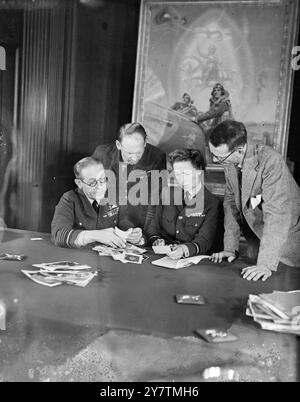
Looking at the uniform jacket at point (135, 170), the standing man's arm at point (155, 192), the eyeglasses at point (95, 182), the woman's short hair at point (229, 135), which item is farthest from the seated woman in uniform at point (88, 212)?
the woman's short hair at point (229, 135)

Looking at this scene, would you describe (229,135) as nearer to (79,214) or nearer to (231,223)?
(231,223)

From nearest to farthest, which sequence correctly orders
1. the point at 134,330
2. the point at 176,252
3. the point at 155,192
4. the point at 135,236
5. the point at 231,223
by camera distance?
the point at 134,330 → the point at 176,252 → the point at 231,223 → the point at 135,236 → the point at 155,192

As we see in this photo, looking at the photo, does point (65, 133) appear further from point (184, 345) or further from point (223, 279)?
point (184, 345)

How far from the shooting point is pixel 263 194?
7.02ft

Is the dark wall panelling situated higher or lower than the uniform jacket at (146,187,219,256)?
higher

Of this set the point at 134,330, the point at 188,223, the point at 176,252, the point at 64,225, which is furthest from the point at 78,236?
the point at 134,330

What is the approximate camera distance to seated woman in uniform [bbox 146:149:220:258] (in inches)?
102

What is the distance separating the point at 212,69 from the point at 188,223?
5.72 ft

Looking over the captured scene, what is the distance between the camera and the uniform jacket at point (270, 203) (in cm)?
210

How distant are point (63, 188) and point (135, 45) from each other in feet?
5.22

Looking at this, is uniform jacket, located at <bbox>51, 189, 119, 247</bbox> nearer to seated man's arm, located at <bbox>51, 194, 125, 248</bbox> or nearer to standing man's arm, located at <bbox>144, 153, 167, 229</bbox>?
seated man's arm, located at <bbox>51, 194, 125, 248</bbox>

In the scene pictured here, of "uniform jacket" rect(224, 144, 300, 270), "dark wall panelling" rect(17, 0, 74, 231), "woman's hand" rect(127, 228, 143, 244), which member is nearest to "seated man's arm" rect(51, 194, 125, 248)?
"woman's hand" rect(127, 228, 143, 244)

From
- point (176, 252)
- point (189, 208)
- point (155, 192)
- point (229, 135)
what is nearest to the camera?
point (229, 135)
